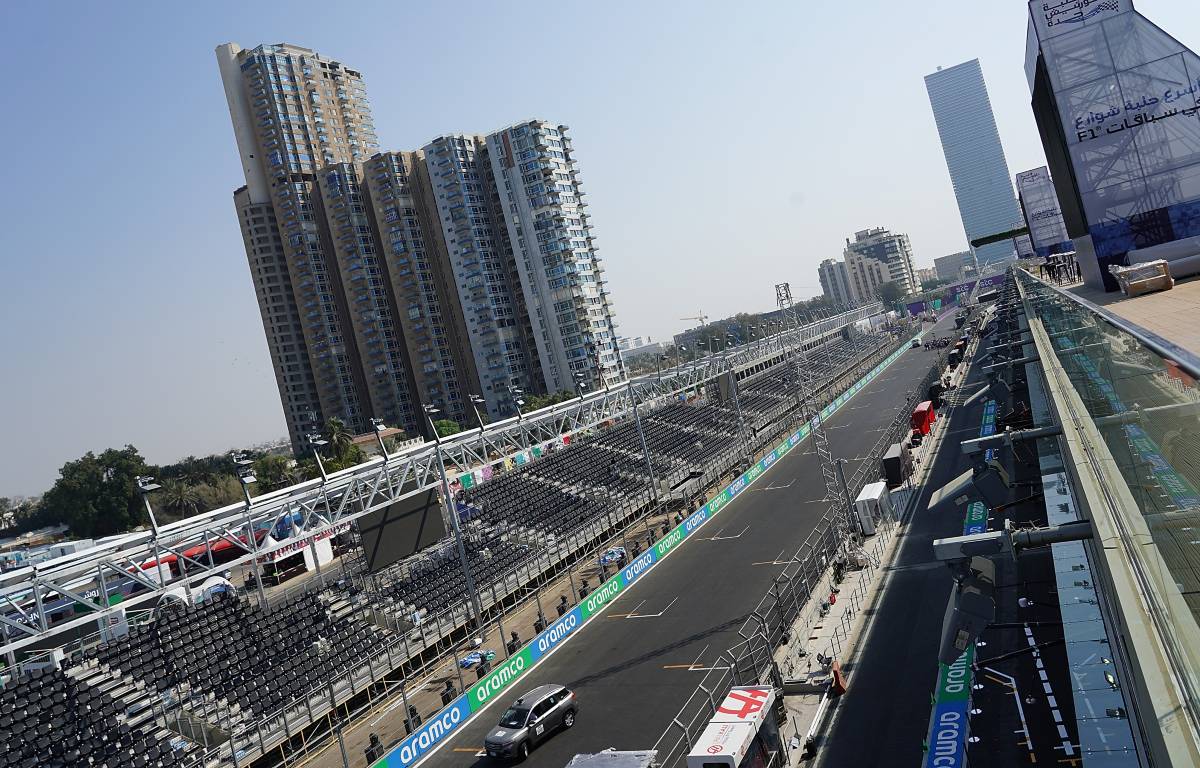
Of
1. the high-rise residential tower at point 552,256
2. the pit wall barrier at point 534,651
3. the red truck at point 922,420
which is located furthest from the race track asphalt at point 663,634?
the high-rise residential tower at point 552,256


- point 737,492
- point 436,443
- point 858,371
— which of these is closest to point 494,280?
point 858,371

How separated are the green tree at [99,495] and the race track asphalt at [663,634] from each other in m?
64.9

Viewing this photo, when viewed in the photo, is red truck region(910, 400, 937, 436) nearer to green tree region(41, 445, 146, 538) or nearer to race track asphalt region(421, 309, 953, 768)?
race track asphalt region(421, 309, 953, 768)

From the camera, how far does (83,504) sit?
77.3 m

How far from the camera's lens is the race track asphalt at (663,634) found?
20484mm

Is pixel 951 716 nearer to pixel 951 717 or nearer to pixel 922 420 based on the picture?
pixel 951 717

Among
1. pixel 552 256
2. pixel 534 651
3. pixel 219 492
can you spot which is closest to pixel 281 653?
pixel 534 651

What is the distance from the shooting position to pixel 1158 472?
4559mm

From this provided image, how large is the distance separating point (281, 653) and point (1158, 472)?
27.2 m

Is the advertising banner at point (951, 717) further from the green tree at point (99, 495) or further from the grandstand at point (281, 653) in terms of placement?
the green tree at point (99, 495)

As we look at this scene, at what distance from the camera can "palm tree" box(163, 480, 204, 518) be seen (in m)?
80.1

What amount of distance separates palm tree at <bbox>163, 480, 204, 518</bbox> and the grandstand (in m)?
46.0

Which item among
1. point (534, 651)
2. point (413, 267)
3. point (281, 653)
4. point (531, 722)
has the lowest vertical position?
point (534, 651)

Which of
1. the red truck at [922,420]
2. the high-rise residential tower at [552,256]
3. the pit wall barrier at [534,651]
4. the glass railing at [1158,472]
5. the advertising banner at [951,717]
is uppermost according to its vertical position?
the high-rise residential tower at [552,256]
